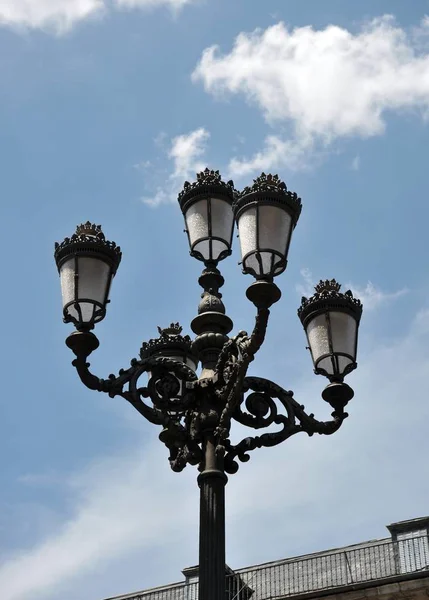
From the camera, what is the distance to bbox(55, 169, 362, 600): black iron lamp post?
6754 mm

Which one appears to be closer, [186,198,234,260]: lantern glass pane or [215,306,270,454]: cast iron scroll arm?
[215,306,270,454]: cast iron scroll arm

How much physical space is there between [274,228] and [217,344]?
922mm

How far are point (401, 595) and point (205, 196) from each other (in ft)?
46.3

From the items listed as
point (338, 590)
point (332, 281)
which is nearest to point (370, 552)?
point (338, 590)

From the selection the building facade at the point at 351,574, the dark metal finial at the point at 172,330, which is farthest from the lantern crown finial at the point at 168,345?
the building facade at the point at 351,574

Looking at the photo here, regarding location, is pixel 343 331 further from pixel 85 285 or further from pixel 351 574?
pixel 351 574

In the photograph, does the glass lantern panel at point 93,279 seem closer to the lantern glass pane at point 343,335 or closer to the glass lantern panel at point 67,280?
the glass lantern panel at point 67,280

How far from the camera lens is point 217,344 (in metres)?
7.46

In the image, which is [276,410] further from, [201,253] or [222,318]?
[201,253]

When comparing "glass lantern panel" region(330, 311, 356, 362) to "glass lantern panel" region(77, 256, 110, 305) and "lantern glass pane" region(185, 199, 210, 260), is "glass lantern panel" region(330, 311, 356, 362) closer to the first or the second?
"lantern glass pane" region(185, 199, 210, 260)

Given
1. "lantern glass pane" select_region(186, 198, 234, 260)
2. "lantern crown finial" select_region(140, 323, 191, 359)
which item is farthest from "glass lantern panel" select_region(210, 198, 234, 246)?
"lantern crown finial" select_region(140, 323, 191, 359)

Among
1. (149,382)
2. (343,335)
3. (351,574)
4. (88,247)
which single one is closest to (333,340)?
(343,335)

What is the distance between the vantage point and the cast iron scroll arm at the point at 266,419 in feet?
23.4

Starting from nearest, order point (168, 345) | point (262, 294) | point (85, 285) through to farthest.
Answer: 1. point (262, 294)
2. point (85, 285)
3. point (168, 345)
